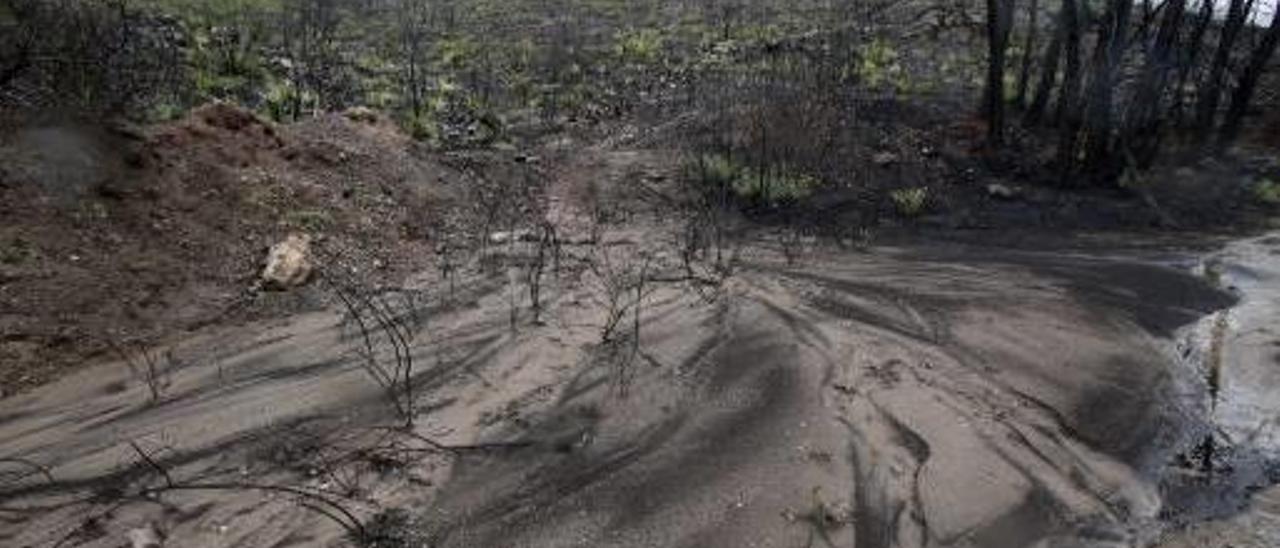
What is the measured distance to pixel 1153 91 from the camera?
592 inches

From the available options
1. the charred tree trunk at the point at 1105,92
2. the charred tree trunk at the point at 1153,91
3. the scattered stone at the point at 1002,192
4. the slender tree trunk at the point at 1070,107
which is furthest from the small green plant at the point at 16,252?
the charred tree trunk at the point at 1153,91

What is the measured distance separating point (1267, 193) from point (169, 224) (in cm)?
1249

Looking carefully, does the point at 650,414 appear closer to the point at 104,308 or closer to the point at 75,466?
the point at 75,466

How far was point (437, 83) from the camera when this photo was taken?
56.9 feet

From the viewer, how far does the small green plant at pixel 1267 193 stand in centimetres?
1447

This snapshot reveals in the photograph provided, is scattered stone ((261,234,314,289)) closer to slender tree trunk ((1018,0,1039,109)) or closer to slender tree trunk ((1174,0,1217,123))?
slender tree trunk ((1018,0,1039,109))

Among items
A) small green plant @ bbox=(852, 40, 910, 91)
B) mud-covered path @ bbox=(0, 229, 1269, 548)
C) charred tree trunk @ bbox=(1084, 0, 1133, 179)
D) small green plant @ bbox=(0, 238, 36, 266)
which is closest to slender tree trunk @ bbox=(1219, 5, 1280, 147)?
charred tree trunk @ bbox=(1084, 0, 1133, 179)

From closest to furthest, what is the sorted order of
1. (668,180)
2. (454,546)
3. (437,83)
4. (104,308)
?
(454,546)
(104,308)
(668,180)
(437,83)

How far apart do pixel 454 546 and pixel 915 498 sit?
2489 mm

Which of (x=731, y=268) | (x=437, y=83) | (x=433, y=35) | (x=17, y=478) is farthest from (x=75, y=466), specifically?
(x=433, y=35)

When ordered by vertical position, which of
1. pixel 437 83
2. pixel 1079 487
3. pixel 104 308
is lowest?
pixel 1079 487

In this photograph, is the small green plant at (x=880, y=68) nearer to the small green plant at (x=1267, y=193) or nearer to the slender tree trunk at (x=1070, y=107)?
the slender tree trunk at (x=1070, y=107)

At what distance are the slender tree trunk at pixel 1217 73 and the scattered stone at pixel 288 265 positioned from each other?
12986mm

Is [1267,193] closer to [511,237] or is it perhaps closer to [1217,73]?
[1217,73]
